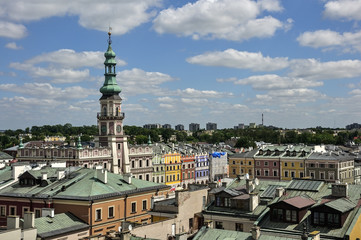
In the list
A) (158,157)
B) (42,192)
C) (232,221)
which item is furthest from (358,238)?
(158,157)

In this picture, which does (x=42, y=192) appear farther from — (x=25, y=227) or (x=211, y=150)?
(x=211, y=150)

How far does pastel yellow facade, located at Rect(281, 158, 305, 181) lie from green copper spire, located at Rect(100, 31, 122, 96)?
39922 mm

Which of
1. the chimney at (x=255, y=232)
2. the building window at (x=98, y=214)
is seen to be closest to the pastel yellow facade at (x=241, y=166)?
the building window at (x=98, y=214)

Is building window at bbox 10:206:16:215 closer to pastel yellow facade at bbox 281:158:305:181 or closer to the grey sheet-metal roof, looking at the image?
the grey sheet-metal roof

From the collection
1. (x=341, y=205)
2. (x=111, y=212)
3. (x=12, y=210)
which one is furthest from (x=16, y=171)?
(x=341, y=205)

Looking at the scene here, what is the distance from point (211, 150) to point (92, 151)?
Result: 5488cm

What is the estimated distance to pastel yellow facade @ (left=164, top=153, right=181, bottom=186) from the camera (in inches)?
4215

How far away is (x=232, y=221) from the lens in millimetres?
32625

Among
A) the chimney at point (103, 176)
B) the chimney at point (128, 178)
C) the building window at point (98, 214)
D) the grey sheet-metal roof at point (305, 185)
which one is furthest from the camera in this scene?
the chimney at point (128, 178)

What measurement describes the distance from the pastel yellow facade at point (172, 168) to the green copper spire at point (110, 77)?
24.3m

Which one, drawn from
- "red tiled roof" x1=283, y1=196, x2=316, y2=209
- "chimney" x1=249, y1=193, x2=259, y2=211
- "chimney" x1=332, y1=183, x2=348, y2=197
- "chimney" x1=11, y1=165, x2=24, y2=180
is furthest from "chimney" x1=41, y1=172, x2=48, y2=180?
"chimney" x1=332, y1=183, x2=348, y2=197

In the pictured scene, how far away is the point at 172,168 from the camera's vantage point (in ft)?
357

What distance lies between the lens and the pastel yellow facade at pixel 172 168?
4215 inches

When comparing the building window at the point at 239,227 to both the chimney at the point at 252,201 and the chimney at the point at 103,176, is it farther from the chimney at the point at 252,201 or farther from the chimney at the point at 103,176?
the chimney at the point at 103,176
